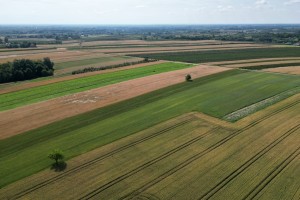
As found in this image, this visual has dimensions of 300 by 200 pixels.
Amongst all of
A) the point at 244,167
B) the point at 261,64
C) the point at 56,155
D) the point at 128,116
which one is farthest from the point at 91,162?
the point at 261,64

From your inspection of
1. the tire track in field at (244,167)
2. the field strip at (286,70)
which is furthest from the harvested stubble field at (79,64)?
the tire track in field at (244,167)

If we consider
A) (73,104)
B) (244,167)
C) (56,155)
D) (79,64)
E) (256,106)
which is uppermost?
(79,64)

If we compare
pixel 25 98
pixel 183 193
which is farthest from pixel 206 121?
pixel 25 98

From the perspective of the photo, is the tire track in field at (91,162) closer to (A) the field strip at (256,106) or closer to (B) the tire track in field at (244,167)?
(A) the field strip at (256,106)

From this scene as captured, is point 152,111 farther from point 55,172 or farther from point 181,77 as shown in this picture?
point 181,77

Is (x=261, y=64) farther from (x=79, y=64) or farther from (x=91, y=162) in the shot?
(x=91, y=162)

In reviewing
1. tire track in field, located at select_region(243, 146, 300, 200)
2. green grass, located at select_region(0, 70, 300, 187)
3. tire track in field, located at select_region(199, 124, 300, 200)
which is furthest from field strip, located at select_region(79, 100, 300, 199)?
tire track in field, located at select_region(243, 146, 300, 200)

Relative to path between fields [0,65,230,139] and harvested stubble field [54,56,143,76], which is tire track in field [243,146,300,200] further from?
harvested stubble field [54,56,143,76]
